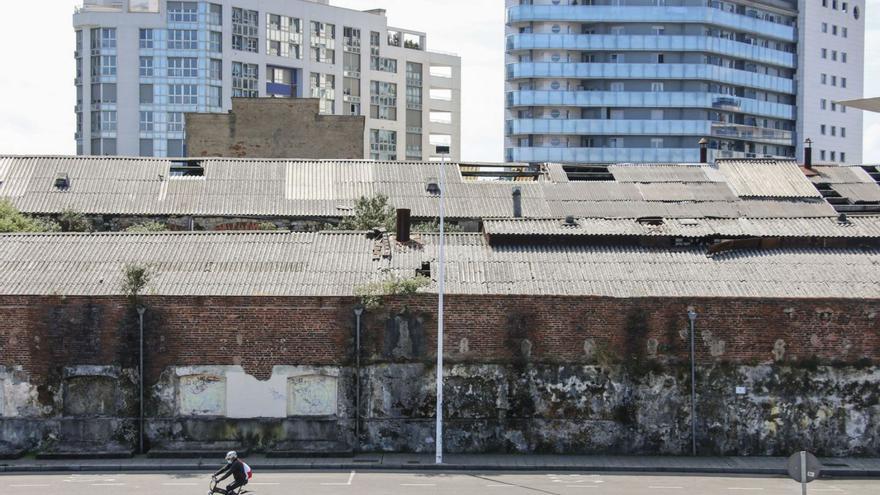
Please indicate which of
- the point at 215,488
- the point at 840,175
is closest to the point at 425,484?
the point at 215,488

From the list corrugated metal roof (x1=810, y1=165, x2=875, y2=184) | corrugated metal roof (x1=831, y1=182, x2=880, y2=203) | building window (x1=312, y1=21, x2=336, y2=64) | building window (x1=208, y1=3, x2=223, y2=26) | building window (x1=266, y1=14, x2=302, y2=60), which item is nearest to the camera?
corrugated metal roof (x1=831, y1=182, x2=880, y2=203)

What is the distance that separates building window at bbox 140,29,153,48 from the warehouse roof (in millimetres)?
50371

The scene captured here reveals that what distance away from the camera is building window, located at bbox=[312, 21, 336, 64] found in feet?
366

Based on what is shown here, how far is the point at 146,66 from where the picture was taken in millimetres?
104750

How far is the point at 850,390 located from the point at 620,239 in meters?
8.35

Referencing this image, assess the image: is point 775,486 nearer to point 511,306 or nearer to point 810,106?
point 511,306

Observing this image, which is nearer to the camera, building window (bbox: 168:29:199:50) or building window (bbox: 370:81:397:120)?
building window (bbox: 168:29:199:50)

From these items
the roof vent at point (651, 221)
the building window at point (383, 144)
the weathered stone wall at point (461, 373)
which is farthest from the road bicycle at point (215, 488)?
the building window at point (383, 144)

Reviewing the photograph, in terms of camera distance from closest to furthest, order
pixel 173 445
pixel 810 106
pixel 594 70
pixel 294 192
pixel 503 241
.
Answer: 1. pixel 173 445
2. pixel 503 241
3. pixel 294 192
4. pixel 594 70
5. pixel 810 106

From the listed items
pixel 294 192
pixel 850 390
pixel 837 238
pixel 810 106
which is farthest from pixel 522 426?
pixel 810 106

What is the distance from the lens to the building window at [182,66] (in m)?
105

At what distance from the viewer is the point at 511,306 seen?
3312 centimetres

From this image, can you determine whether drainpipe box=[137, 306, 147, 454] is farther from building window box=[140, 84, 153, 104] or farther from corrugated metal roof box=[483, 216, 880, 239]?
building window box=[140, 84, 153, 104]

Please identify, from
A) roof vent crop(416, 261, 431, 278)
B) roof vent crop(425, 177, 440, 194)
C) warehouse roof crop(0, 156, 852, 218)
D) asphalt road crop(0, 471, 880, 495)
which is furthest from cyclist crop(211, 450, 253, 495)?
roof vent crop(425, 177, 440, 194)
